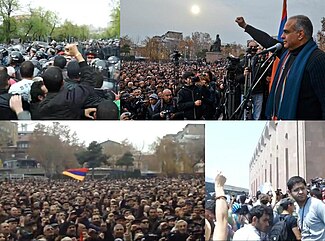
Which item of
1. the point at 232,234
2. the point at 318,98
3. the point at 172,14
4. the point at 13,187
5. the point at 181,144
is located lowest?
the point at 232,234

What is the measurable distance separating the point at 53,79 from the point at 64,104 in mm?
255

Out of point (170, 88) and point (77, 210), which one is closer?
point (77, 210)

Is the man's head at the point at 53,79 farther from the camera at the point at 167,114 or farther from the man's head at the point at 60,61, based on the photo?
the camera at the point at 167,114

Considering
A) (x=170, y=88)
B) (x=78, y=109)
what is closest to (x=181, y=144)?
(x=170, y=88)

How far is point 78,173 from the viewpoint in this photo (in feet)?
18.2

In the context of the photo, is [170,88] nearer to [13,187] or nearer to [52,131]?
[52,131]

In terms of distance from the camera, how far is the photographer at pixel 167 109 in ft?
19.1

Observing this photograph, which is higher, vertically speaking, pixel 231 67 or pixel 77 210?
pixel 231 67

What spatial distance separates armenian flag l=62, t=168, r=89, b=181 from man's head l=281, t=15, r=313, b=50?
87.6 inches

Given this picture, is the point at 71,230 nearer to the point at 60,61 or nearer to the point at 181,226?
the point at 181,226

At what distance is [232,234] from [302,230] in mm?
640

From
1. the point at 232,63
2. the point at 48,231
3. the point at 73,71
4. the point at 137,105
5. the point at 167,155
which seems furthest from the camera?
the point at 232,63

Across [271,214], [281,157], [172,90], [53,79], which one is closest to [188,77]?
[172,90]

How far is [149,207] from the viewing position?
557 centimetres
